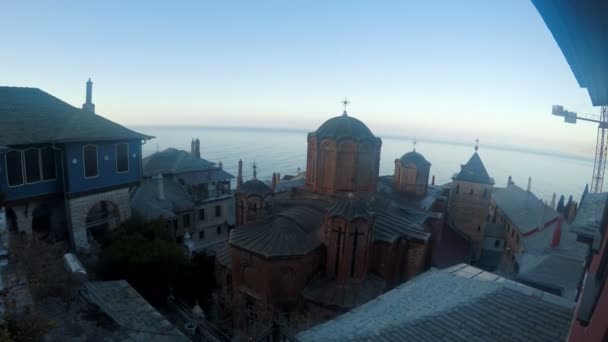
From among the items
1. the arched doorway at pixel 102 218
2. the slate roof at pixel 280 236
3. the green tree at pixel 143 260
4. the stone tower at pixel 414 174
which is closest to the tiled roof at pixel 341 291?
the slate roof at pixel 280 236

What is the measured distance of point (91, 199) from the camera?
16953 mm

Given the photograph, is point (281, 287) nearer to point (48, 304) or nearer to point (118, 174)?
point (48, 304)

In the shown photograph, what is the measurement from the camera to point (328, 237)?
14609 mm

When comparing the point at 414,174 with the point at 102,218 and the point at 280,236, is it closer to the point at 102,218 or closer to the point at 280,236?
the point at 280,236

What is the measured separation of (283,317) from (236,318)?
2.13m

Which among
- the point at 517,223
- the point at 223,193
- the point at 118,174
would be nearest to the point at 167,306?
the point at 118,174

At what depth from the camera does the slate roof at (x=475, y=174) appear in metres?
29.5

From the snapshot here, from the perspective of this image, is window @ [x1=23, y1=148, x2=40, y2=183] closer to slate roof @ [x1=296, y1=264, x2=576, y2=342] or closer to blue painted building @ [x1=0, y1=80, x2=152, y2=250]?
blue painted building @ [x1=0, y1=80, x2=152, y2=250]

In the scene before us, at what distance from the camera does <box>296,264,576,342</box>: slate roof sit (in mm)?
5723

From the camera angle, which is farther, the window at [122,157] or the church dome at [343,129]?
the window at [122,157]

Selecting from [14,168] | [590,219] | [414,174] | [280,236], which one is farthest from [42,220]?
[414,174]

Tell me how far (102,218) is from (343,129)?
47.7 ft

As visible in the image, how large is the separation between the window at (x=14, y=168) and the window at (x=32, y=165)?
23 cm

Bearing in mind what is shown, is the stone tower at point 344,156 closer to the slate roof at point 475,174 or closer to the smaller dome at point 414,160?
the smaller dome at point 414,160
